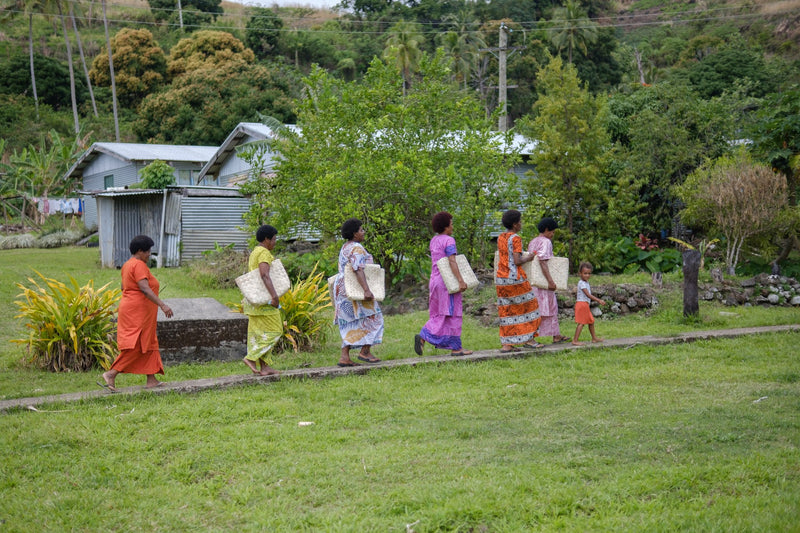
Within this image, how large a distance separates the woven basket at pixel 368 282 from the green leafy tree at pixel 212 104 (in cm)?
3106

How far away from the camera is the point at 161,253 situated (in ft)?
72.8

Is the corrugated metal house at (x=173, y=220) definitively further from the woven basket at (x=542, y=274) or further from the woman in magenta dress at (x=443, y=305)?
the woven basket at (x=542, y=274)

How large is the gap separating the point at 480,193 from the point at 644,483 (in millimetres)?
9899

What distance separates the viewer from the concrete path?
286 inches

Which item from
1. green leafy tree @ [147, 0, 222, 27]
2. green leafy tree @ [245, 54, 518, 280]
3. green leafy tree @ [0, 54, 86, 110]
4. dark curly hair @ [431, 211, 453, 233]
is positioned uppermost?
green leafy tree @ [147, 0, 222, 27]

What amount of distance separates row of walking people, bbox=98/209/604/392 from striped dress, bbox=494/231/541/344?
12mm

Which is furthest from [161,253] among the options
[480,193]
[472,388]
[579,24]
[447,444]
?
[579,24]

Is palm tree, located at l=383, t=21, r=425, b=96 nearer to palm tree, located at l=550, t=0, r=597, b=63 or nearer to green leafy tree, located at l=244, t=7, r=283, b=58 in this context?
palm tree, located at l=550, t=0, r=597, b=63

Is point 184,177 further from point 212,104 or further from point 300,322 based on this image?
point 300,322

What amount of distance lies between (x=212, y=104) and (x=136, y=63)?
11.3m

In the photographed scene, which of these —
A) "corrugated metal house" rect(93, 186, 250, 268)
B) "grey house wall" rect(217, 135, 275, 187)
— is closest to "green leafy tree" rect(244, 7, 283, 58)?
"grey house wall" rect(217, 135, 275, 187)

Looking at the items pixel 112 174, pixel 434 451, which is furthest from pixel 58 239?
pixel 434 451

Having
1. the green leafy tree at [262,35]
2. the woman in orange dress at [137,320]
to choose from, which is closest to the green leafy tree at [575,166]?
the woman in orange dress at [137,320]

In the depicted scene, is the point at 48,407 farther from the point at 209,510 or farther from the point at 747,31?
the point at 747,31
